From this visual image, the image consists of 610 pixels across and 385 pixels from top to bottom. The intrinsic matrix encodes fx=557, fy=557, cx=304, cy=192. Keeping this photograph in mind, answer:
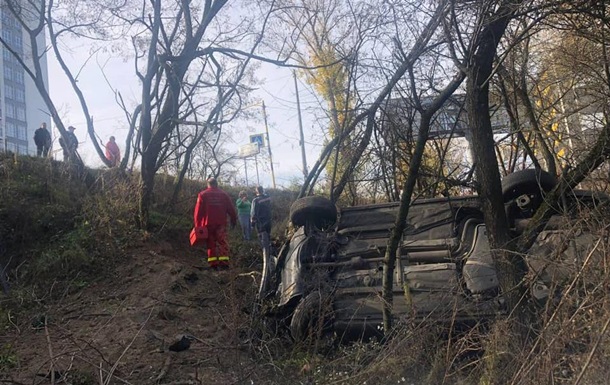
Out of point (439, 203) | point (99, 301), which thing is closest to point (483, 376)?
point (439, 203)

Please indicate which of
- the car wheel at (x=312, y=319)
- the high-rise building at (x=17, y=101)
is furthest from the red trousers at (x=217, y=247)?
the high-rise building at (x=17, y=101)

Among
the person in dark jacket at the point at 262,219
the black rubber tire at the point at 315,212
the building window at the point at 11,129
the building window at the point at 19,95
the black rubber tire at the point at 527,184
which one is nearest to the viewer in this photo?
the black rubber tire at the point at 527,184

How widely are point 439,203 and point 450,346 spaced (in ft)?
7.49

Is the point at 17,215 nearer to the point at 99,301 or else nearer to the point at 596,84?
the point at 99,301

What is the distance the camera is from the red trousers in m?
9.29

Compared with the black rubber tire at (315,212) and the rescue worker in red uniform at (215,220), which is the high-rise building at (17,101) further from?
the black rubber tire at (315,212)

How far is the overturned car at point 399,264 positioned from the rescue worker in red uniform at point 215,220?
225cm

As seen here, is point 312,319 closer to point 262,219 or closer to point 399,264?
point 399,264

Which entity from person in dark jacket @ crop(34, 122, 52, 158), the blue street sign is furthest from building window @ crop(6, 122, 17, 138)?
person in dark jacket @ crop(34, 122, 52, 158)

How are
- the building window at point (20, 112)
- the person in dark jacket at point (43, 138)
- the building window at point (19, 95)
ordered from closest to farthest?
the person in dark jacket at point (43, 138), the building window at point (19, 95), the building window at point (20, 112)

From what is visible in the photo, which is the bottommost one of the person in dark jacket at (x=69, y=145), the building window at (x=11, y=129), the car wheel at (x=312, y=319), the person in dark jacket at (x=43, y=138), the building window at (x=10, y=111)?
the car wheel at (x=312, y=319)

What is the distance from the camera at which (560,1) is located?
4.94 meters

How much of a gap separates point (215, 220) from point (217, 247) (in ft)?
1.54

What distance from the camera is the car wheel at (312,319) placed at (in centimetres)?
580
